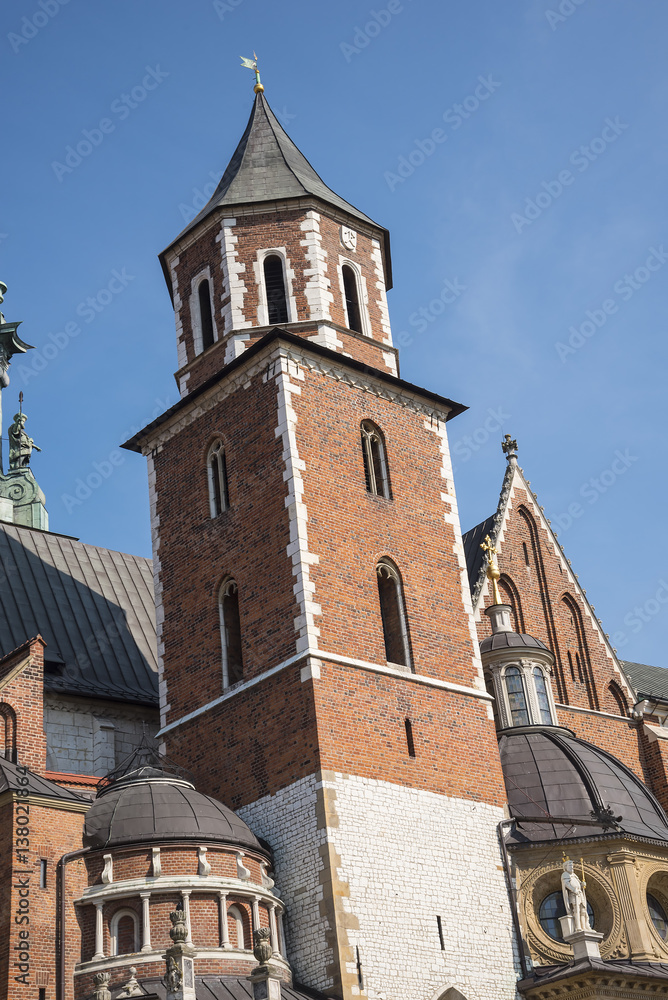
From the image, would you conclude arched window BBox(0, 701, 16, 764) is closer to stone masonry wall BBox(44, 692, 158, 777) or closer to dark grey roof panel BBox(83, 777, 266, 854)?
dark grey roof panel BBox(83, 777, 266, 854)

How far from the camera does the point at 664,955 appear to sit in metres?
24.8

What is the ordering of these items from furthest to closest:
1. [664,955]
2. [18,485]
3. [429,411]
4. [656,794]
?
[18,485] < [656,794] < [429,411] < [664,955]

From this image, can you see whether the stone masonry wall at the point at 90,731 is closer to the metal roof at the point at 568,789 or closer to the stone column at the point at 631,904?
the metal roof at the point at 568,789

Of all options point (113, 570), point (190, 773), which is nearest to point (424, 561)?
point (190, 773)

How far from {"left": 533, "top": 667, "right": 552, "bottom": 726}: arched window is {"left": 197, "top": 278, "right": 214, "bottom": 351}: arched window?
9966 mm

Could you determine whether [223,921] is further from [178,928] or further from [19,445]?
[19,445]

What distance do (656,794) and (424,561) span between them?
8891 mm

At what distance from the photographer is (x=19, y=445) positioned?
49.1 meters

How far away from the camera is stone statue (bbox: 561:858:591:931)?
24078mm

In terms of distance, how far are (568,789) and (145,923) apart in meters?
8.91

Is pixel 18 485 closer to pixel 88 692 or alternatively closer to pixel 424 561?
pixel 88 692

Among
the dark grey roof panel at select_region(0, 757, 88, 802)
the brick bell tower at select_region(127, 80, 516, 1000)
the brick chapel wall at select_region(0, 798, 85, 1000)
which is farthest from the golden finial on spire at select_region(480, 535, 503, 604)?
the brick chapel wall at select_region(0, 798, 85, 1000)

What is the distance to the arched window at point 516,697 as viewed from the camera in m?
29.8

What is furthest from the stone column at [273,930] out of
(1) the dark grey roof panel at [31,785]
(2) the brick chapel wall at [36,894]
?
(1) the dark grey roof panel at [31,785]
